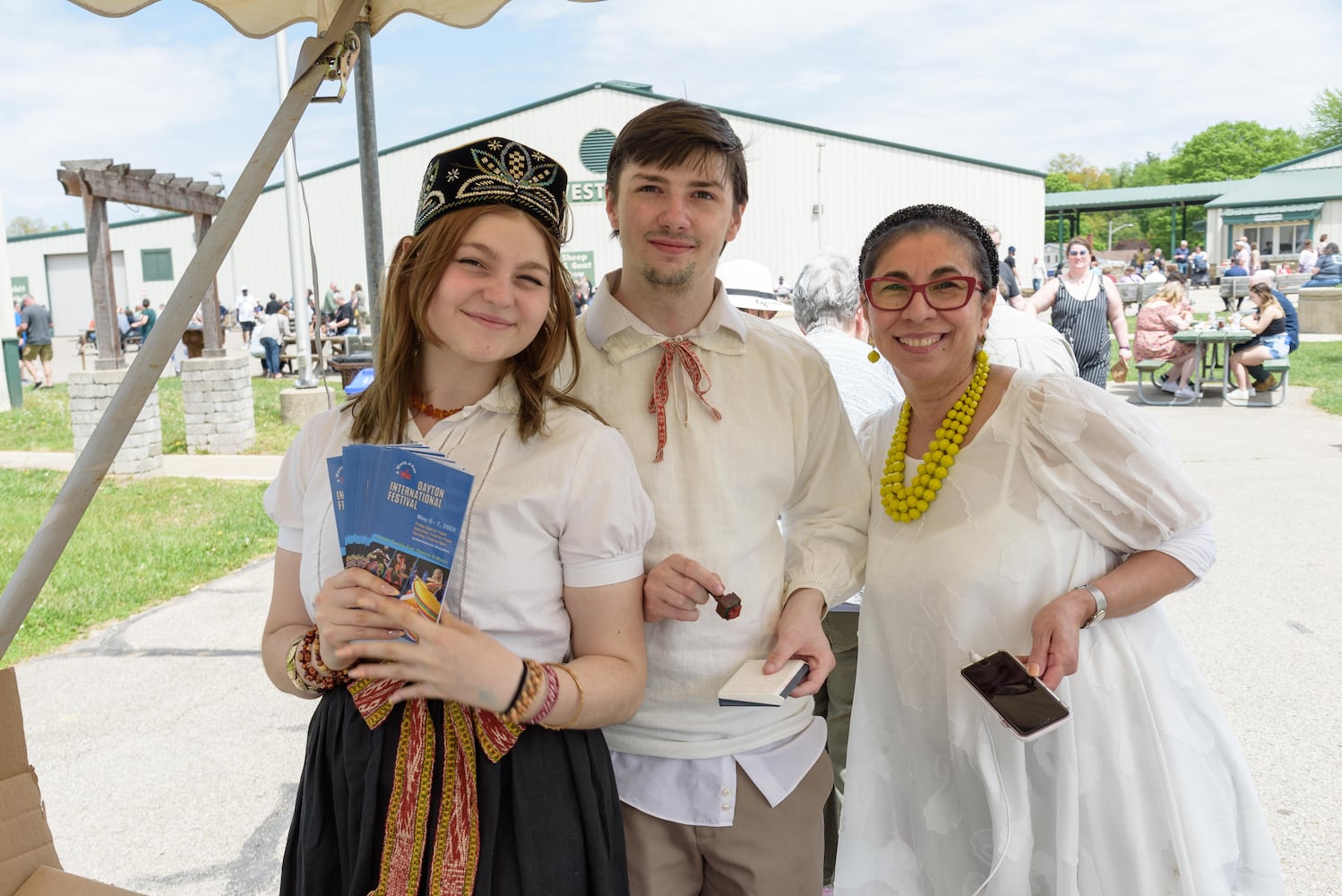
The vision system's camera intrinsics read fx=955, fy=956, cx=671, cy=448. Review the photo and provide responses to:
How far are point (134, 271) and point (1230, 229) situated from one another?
52.1m

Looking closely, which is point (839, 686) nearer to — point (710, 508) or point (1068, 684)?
point (1068, 684)

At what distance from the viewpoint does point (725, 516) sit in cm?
194

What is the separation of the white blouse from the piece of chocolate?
17 centimetres

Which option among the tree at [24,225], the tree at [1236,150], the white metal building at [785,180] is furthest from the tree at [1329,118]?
the tree at [24,225]

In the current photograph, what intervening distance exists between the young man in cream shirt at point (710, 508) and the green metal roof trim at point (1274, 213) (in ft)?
176

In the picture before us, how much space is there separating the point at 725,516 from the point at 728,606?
0.27 metres

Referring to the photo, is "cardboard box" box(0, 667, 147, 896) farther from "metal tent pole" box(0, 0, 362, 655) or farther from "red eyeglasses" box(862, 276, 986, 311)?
"red eyeglasses" box(862, 276, 986, 311)

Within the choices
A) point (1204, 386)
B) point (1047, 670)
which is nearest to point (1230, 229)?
point (1204, 386)

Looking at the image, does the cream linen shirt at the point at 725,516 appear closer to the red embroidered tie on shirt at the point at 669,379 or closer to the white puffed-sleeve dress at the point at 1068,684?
the red embroidered tie on shirt at the point at 669,379

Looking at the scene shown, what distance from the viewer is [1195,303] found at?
96.2 feet

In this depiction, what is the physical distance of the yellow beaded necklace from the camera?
2.15 m

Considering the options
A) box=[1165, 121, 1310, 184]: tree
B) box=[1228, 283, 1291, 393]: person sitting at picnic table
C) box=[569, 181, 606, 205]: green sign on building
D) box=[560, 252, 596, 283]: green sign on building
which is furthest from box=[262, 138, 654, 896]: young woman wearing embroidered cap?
box=[1165, 121, 1310, 184]: tree

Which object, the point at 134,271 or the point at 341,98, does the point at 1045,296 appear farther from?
the point at 134,271

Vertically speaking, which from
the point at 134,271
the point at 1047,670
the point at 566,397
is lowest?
the point at 1047,670
